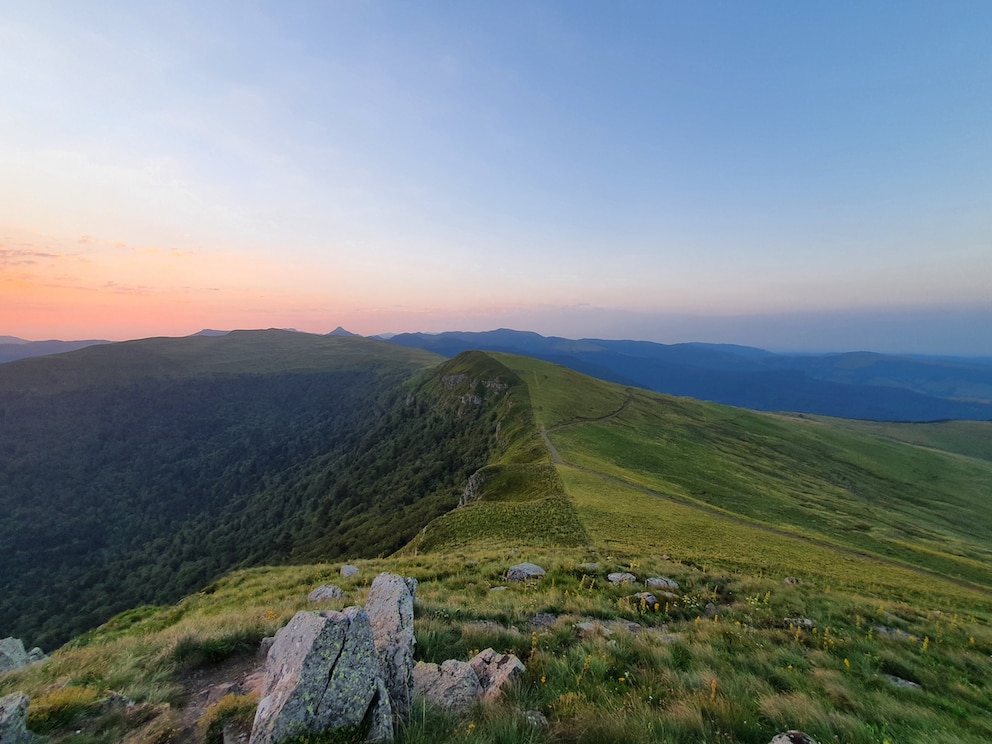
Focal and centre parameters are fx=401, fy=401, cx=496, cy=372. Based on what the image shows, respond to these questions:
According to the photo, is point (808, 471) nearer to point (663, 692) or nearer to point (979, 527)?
point (979, 527)

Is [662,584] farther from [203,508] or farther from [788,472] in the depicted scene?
[203,508]

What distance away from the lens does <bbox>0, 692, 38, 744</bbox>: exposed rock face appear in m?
5.19

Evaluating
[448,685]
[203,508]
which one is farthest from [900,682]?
[203,508]

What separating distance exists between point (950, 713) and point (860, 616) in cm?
832

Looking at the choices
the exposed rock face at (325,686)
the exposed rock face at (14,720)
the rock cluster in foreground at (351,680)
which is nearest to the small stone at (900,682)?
the rock cluster in foreground at (351,680)

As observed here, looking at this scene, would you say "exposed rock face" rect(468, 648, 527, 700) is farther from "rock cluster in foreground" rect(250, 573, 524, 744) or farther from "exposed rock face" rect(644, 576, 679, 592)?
"exposed rock face" rect(644, 576, 679, 592)

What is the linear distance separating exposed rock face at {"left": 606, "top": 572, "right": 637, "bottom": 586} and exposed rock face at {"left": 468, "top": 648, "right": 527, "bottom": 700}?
10.2 metres

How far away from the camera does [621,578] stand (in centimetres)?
1702

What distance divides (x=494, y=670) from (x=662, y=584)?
11424 mm

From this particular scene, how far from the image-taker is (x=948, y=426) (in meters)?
170

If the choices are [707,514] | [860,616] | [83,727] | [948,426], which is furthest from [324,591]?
[948,426]

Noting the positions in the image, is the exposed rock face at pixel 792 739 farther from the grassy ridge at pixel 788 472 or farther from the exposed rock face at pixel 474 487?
the exposed rock face at pixel 474 487

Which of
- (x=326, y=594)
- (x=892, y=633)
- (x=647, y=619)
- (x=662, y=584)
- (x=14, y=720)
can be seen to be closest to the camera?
(x=14, y=720)

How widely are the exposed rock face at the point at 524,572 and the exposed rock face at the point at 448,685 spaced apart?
1034cm
